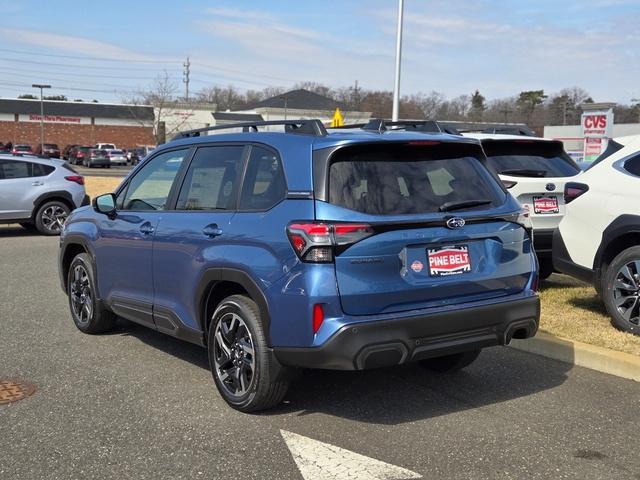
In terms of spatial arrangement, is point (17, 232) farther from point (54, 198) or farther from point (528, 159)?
point (528, 159)

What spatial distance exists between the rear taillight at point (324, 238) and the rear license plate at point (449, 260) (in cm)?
48

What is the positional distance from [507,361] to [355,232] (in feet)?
8.15

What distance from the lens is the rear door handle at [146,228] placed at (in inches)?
205

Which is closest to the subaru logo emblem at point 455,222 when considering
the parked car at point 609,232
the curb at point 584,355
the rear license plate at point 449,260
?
the rear license plate at point 449,260

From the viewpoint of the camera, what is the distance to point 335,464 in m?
3.67

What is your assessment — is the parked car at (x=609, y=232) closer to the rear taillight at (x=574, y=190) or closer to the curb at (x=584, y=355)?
the rear taillight at (x=574, y=190)

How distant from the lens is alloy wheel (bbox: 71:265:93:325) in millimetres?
6430

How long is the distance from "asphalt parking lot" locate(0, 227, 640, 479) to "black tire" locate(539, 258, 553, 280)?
253cm

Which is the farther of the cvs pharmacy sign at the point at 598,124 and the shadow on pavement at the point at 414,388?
the cvs pharmacy sign at the point at 598,124

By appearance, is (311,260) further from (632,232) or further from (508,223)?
(632,232)

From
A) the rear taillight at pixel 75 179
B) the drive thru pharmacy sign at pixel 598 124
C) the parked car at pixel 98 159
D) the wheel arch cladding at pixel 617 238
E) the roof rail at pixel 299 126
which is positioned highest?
the drive thru pharmacy sign at pixel 598 124

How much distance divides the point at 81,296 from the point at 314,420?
10.8 feet

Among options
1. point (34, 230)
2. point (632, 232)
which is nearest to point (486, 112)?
point (34, 230)

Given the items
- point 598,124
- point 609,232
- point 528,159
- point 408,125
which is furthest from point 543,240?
point 598,124
